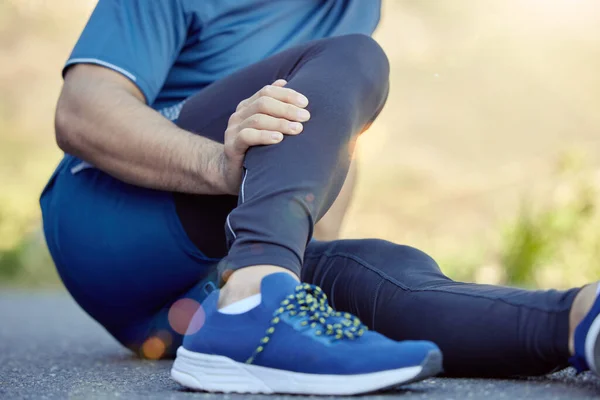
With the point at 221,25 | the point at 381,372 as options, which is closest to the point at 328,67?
the point at 221,25

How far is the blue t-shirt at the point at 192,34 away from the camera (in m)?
1.47

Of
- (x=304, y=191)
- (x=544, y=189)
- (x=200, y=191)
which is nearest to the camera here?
(x=304, y=191)

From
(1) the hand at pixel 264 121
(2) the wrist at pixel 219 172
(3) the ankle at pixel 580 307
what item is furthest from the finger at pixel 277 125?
(3) the ankle at pixel 580 307

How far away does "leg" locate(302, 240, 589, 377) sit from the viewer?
3.49 feet

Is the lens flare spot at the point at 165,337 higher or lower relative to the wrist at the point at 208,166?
lower

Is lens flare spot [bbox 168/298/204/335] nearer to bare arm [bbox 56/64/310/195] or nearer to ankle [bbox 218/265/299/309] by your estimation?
bare arm [bbox 56/64/310/195]

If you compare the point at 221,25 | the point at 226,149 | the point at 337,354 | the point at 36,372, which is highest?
the point at 221,25

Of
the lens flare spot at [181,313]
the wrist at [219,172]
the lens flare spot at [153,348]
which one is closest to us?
the wrist at [219,172]

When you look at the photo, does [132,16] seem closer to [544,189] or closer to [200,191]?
[200,191]

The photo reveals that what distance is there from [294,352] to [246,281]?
129mm

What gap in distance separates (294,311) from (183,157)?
1.32 feet

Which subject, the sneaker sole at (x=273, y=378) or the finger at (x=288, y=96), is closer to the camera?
the sneaker sole at (x=273, y=378)

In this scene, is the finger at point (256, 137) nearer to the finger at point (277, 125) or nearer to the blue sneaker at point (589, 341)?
the finger at point (277, 125)

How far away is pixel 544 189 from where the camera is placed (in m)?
6.00
